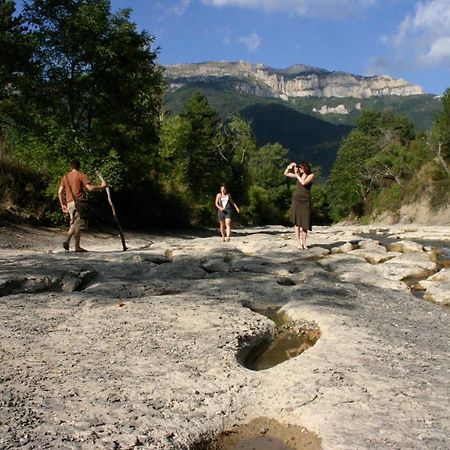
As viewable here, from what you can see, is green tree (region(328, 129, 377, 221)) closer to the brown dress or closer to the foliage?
the foliage

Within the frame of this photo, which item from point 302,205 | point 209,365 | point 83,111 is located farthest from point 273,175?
point 209,365

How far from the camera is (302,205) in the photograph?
12516 millimetres

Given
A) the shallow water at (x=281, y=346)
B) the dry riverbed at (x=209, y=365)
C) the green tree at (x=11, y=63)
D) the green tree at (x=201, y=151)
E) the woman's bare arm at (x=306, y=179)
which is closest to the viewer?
the dry riverbed at (x=209, y=365)

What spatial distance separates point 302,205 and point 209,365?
886 centimetres

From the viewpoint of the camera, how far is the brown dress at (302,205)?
1248 centimetres

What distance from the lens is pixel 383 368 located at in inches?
162

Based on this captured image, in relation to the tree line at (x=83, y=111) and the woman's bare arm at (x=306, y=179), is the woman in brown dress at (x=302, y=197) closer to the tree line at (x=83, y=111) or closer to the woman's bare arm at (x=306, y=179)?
the woman's bare arm at (x=306, y=179)

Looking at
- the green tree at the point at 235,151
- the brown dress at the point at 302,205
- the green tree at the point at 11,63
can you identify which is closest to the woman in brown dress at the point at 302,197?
the brown dress at the point at 302,205

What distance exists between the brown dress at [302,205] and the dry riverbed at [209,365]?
452 centimetres

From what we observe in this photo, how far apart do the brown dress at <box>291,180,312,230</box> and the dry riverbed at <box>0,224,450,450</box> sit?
4.52 m

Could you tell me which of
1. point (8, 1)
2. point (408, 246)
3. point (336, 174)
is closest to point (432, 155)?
point (336, 174)

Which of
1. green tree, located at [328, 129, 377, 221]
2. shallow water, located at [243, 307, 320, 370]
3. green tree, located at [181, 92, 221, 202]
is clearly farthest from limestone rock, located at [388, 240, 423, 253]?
green tree, located at [328, 129, 377, 221]

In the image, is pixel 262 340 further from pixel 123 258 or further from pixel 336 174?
pixel 336 174

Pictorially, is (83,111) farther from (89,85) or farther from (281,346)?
(281,346)
